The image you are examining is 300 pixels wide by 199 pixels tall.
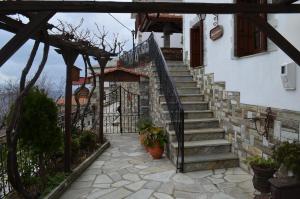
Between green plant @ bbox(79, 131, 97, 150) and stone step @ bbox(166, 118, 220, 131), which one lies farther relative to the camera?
stone step @ bbox(166, 118, 220, 131)

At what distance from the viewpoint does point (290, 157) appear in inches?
139

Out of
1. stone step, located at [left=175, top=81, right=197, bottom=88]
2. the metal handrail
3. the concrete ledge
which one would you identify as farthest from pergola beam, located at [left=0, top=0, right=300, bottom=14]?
stone step, located at [left=175, top=81, right=197, bottom=88]

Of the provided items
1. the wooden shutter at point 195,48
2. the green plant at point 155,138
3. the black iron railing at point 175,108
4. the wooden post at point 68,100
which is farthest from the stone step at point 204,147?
the wooden shutter at point 195,48

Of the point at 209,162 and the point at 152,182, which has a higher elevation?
the point at 209,162

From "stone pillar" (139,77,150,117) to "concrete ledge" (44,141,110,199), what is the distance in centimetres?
315

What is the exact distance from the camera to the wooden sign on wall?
668cm

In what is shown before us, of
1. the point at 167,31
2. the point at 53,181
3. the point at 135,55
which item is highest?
the point at 167,31

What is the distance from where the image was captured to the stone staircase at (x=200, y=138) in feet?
19.3

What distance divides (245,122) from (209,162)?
3.22 ft

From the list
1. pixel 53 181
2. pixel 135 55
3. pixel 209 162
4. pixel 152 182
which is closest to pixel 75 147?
pixel 53 181

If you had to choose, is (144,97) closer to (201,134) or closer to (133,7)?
(201,134)

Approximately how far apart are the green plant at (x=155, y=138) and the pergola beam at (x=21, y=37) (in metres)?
4.20

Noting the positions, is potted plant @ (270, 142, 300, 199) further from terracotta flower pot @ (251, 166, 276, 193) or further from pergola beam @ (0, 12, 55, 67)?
pergola beam @ (0, 12, 55, 67)

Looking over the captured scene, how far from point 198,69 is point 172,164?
3.20 m
